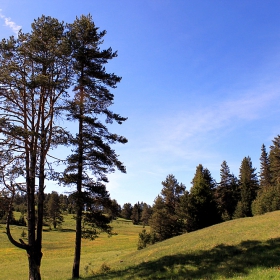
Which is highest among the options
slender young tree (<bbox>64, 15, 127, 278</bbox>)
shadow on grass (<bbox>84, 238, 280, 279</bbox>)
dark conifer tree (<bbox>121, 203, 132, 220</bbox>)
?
slender young tree (<bbox>64, 15, 127, 278</bbox>)

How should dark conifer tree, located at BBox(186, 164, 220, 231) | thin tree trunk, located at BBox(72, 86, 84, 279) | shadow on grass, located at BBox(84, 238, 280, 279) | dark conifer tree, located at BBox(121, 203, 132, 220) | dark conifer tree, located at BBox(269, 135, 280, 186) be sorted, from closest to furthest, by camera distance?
shadow on grass, located at BBox(84, 238, 280, 279)
thin tree trunk, located at BBox(72, 86, 84, 279)
dark conifer tree, located at BBox(186, 164, 220, 231)
dark conifer tree, located at BBox(269, 135, 280, 186)
dark conifer tree, located at BBox(121, 203, 132, 220)

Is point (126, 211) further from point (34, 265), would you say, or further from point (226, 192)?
point (34, 265)

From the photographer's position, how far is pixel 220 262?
14062 mm

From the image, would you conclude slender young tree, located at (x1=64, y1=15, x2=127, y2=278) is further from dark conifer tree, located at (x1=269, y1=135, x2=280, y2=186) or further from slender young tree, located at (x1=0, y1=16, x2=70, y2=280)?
dark conifer tree, located at (x1=269, y1=135, x2=280, y2=186)

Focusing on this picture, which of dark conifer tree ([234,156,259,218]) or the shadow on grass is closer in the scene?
the shadow on grass

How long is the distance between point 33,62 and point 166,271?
13984mm

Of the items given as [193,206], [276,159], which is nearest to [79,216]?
[193,206]

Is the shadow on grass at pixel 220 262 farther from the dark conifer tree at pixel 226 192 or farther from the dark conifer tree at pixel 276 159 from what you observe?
the dark conifer tree at pixel 226 192

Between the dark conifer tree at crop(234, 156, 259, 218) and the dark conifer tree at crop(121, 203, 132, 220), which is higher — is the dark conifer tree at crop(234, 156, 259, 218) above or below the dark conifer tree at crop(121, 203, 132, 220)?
above

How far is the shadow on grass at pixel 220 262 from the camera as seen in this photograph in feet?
39.8

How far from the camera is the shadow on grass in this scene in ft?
39.8

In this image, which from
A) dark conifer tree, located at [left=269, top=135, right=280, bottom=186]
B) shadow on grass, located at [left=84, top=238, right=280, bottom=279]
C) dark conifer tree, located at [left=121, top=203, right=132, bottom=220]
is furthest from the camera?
dark conifer tree, located at [left=121, top=203, right=132, bottom=220]

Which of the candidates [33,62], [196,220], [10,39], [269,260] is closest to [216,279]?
[269,260]

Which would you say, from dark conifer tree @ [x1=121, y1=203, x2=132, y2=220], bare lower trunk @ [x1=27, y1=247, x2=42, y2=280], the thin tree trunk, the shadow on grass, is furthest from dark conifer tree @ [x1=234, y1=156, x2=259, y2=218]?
dark conifer tree @ [x1=121, y1=203, x2=132, y2=220]
